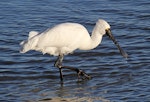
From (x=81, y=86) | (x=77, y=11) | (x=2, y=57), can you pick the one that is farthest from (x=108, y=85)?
(x=77, y=11)

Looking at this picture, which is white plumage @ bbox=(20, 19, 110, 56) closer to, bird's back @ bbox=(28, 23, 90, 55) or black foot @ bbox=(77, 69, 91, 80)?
bird's back @ bbox=(28, 23, 90, 55)

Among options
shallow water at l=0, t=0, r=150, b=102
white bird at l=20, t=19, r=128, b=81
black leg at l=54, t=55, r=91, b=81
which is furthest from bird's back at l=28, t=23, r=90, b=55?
shallow water at l=0, t=0, r=150, b=102

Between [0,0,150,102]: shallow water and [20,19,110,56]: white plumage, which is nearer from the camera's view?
[0,0,150,102]: shallow water

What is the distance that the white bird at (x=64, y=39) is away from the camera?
9.69 metres

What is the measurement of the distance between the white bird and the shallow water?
0.43 meters

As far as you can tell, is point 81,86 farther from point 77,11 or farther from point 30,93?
point 77,11

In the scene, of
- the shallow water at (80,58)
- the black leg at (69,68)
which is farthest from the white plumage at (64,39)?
the shallow water at (80,58)

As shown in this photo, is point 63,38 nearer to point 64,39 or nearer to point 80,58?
point 64,39

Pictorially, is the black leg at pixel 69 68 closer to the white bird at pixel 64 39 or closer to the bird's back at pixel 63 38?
the white bird at pixel 64 39

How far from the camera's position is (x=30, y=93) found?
8930mm

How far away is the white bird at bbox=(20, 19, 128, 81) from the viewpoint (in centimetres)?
969

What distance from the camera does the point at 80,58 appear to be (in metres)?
10.9

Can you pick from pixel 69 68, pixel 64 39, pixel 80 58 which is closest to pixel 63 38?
pixel 64 39

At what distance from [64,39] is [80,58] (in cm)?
115
